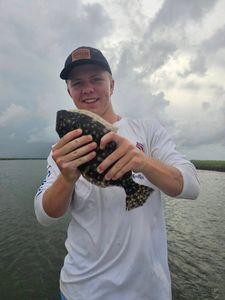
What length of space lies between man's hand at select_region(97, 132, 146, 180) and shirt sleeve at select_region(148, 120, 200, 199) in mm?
724

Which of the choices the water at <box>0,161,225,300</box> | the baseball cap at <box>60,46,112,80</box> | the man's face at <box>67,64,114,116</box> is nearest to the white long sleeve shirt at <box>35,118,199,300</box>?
the man's face at <box>67,64,114,116</box>

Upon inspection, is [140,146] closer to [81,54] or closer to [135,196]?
[135,196]

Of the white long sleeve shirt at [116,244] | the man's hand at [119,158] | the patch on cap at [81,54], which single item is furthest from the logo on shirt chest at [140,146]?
the patch on cap at [81,54]

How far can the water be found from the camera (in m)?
12.8

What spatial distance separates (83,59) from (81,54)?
0.10 meters

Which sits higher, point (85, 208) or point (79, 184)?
point (79, 184)

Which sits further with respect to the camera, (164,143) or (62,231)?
(62,231)

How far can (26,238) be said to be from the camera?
1942 centimetres

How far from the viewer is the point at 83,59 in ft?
12.5

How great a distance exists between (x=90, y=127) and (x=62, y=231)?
19.3m

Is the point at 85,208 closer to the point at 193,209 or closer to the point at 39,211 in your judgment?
the point at 39,211

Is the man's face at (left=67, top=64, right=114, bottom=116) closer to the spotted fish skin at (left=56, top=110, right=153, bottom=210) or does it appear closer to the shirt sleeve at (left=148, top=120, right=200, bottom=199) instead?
the shirt sleeve at (left=148, top=120, right=200, bottom=199)

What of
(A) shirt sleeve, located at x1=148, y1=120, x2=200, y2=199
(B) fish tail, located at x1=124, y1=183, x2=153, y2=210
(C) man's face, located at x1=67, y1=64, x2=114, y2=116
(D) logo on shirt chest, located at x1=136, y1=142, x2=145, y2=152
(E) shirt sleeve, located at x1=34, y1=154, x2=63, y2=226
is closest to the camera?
(B) fish tail, located at x1=124, y1=183, x2=153, y2=210

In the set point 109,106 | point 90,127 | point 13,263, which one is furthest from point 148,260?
point 13,263
